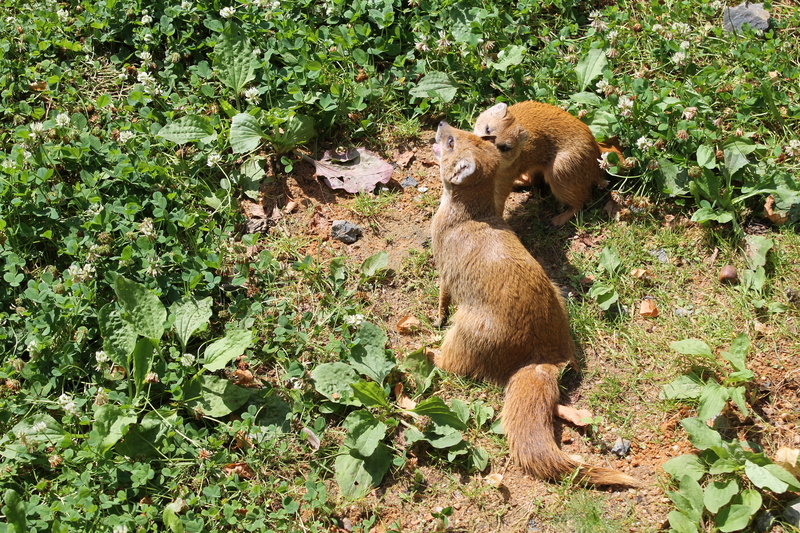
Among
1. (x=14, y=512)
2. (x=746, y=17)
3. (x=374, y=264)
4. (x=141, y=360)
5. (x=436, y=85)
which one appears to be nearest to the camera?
(x=14, y=512)

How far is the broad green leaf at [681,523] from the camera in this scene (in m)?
3.65

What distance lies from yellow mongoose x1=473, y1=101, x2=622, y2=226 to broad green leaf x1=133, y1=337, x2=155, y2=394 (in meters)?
2.70

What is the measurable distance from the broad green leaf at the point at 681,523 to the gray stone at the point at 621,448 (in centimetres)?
51

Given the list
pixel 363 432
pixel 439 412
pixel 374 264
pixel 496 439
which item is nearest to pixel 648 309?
pixel 496 439

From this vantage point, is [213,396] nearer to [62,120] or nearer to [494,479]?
[494,479]

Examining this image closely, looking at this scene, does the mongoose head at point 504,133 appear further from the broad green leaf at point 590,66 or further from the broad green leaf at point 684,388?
the broad green leaf at point 684,388

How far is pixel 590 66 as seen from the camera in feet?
19.1

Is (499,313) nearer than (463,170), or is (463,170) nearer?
(499,313)

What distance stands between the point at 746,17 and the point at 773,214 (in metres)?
2.19

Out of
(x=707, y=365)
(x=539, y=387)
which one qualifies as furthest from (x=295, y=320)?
(x=707, y=365)

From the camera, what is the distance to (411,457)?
4148 millimetres

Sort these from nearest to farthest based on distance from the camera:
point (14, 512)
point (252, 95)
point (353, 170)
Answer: point (14, 512) < point (252, 95) < point (353, 170)

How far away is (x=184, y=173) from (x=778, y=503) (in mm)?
4584

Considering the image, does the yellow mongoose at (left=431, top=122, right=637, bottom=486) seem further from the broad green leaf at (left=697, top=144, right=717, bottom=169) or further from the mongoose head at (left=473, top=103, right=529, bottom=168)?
the broad green leaf at (left=697, top=144, right=717, bottom=169)
